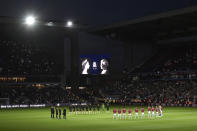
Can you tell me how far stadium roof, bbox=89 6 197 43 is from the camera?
79.8 metres

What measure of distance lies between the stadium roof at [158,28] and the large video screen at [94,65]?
665 centimetres

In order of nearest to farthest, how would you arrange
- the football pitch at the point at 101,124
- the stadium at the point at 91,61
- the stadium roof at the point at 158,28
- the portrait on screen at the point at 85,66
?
the football pitch at the point at 101,124, the stadium roof at the point at 158,28, the stadium at the point at 91,61, the portrait on screen at the point at 85,66

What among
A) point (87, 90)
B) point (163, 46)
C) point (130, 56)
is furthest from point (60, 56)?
point (163, 46)

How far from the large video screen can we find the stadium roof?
665 centimetres

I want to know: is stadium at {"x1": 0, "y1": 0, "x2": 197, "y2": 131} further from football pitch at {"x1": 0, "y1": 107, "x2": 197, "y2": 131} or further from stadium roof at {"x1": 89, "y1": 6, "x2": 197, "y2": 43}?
football pitch at {"x1": 0, "y1": 107, "x2": 197, "y2": 131}

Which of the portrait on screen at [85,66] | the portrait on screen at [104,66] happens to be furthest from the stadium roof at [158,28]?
the portrait on screen at [85,66]

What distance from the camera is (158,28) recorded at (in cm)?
9438

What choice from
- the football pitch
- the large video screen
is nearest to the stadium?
the large video screen

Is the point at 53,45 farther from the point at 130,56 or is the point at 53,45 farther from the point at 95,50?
the point at 130,56

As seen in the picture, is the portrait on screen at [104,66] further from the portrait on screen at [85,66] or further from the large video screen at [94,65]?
the portrait on screen at [85,66]

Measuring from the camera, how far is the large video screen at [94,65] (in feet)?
305

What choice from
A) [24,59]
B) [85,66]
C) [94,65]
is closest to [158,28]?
[94,65]

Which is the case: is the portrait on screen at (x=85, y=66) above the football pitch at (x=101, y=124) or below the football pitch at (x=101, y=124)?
above

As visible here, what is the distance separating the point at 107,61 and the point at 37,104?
20.7m
